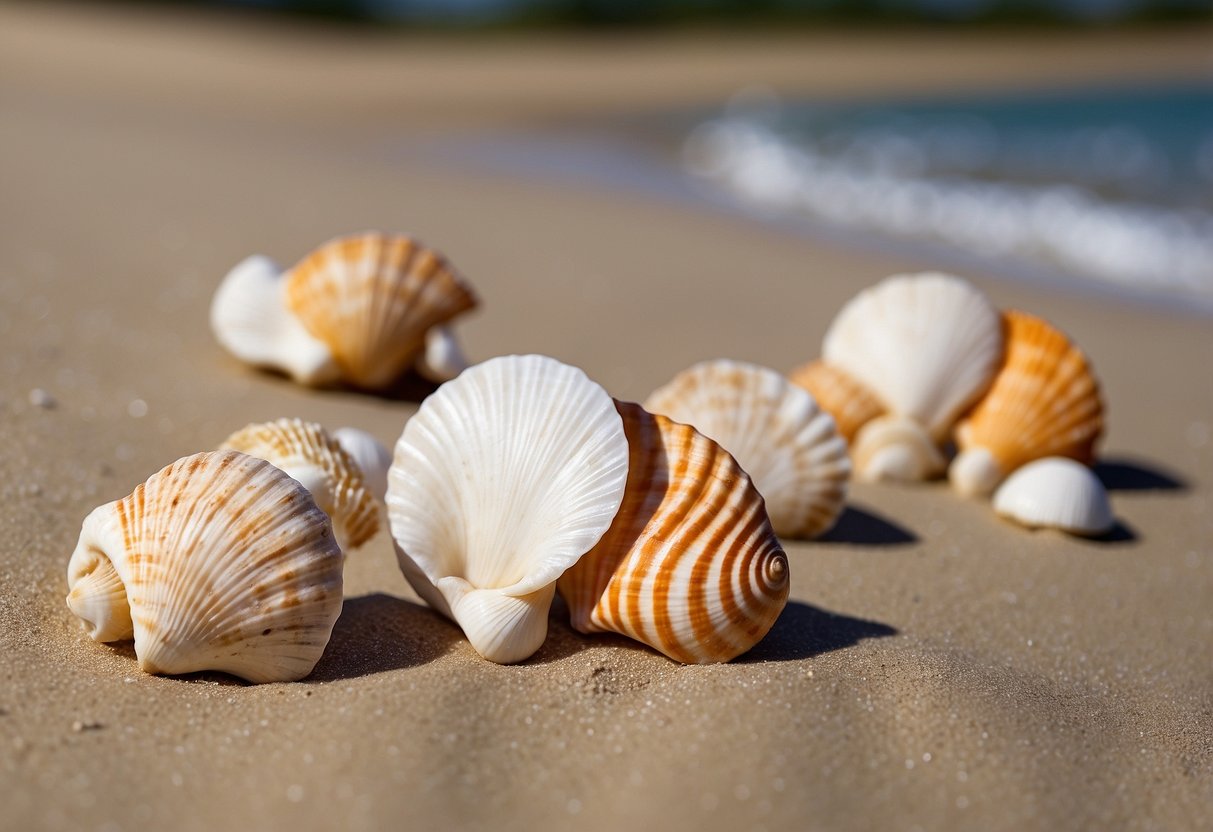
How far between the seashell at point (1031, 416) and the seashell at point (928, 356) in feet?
0.26

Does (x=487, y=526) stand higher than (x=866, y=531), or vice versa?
(x=487, y=526)

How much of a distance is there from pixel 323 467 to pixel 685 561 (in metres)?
0.89

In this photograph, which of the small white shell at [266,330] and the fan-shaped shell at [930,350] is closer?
the fan-shaped shell at [930,350]

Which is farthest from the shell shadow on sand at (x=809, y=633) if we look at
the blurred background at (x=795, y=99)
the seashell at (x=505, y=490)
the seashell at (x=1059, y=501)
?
the blurred background at (x=795, y=99)

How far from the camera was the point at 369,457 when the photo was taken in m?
3.07

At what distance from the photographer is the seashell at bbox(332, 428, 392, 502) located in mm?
3062

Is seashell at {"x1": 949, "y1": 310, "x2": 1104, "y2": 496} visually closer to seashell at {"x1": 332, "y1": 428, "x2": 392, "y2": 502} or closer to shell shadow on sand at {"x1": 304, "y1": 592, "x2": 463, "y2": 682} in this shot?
seashell at {"x1": 332, "y1": 428, "x2": 392, "y2": 502}

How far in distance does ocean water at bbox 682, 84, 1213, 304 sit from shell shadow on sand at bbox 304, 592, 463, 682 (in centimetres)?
626

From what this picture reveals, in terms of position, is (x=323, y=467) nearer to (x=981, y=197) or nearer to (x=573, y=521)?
(x=573, y=521)

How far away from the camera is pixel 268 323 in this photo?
416cm

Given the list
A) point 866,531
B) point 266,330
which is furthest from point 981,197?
point 266,330

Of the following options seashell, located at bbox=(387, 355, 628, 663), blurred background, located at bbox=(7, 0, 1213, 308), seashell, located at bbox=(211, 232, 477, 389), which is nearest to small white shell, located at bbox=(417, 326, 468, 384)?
seashell, located at bbox=(211, 232, 477, 389)

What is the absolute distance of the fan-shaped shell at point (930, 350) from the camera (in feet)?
13.1

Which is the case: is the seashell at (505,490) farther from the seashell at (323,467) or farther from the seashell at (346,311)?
the seashell at (346,311)
